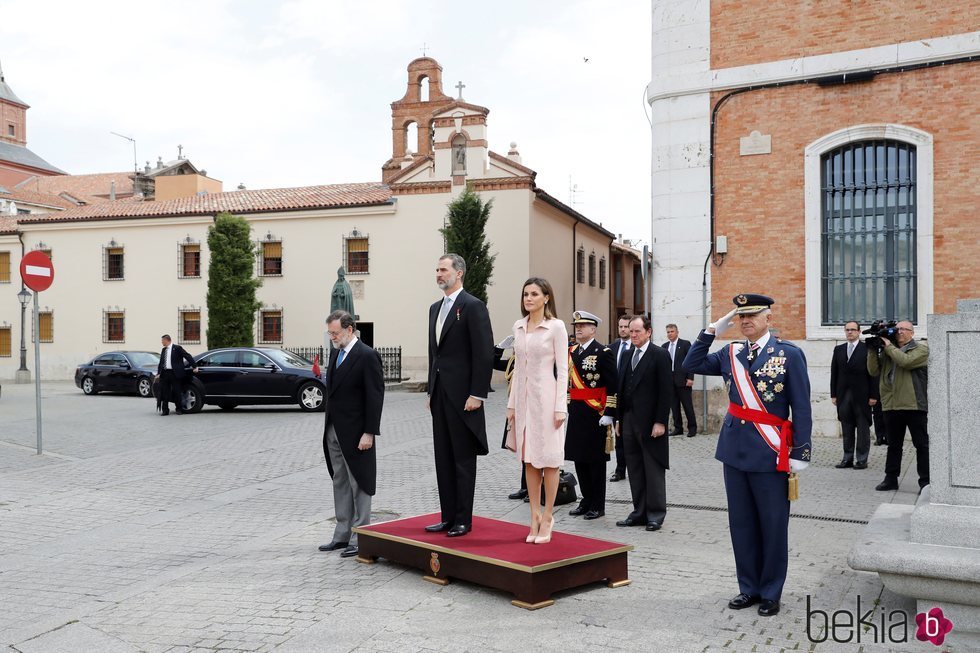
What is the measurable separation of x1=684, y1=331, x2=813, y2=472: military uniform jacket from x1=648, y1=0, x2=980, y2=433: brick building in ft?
29.6

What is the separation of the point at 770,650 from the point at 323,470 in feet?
24.5

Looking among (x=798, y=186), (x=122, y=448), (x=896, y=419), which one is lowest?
(x=122, y=448)

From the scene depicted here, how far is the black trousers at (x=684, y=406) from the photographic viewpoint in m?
14.4

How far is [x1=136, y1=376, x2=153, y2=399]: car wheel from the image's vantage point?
25656 mm

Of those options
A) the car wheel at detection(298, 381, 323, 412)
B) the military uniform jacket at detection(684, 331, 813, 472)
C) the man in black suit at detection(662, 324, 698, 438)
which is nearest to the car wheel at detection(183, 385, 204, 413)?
the car wheel at detection(298, 381, 323, 412)

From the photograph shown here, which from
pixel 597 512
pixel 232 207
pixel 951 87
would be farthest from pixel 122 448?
pixel 232 207

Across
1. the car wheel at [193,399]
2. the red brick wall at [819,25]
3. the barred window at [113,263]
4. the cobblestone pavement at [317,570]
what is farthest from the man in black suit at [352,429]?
the barred window at [113,263]

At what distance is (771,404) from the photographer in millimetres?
5324

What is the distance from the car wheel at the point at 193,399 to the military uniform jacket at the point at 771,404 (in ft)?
52.4

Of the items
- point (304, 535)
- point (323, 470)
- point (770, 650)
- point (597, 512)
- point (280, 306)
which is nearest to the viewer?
point (770, 650)

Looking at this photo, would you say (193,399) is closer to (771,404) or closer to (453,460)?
(453,460)

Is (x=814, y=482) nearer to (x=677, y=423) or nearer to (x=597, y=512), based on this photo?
(x=597, y=512)

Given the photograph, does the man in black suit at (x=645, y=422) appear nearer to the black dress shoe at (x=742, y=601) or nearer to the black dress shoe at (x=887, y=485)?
the black dress shoe at (x=742, y=601)

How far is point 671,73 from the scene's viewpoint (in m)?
14.9
